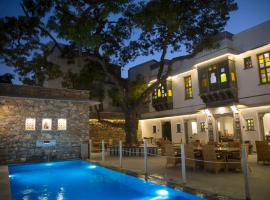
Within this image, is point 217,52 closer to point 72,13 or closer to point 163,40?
point 163,40

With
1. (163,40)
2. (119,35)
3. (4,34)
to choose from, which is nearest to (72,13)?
(119,35)

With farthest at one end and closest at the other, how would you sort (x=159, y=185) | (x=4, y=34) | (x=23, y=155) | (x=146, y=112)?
(x=146, y=112)
(x=4, y=34)
(x=23, y=155)
(x=159, y=185)

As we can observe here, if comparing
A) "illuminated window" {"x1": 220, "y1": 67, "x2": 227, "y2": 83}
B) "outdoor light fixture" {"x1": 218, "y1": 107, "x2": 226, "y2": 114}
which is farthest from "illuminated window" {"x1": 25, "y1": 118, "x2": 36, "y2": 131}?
"illuminated window" {"x1": 220, "y1": 67, "x2": 227, "y2": 83}

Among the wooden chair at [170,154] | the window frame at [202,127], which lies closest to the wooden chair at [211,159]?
the wooden chair at [170,154]

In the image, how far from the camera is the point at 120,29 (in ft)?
46.0

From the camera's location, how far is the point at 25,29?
1430 cm

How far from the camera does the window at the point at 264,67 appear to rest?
46.4 ft

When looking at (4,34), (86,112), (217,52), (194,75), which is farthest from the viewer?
(194,75)

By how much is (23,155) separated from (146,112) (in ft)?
48.0

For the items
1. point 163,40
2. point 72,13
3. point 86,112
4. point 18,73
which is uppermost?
point 72,13

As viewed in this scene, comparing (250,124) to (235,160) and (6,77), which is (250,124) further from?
(6,77)

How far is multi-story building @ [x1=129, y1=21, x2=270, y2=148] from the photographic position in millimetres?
14578

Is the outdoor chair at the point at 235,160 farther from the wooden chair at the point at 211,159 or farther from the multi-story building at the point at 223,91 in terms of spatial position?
the multi-story building at the point at 223,91

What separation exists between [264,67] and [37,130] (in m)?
14.1
